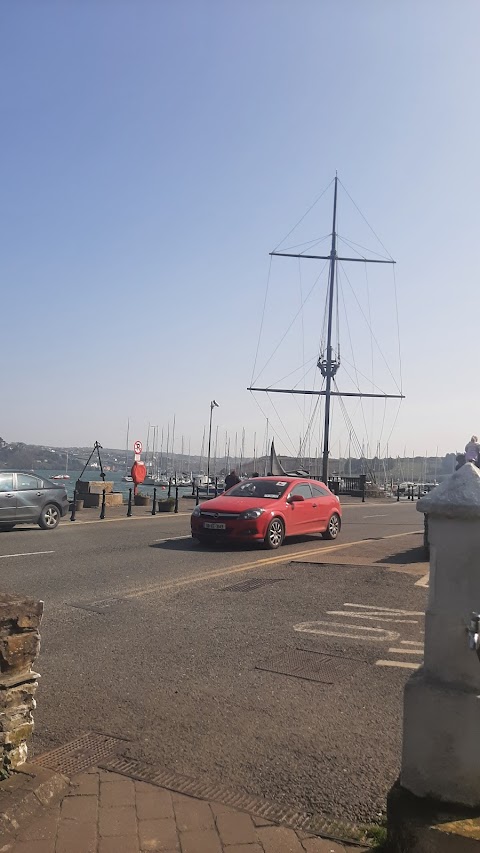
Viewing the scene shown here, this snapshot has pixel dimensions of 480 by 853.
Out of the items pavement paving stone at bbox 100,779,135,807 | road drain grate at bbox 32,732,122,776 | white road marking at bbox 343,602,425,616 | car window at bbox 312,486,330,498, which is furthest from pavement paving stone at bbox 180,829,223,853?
car window at bbox 312,486,330,498

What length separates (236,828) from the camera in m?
3.49

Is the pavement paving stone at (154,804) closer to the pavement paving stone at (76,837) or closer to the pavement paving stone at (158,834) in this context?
the pavement paving stone at (158,834)

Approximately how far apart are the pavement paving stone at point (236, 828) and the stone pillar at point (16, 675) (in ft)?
3.82

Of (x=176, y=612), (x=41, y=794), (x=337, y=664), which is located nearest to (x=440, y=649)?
(x=41, y=794)

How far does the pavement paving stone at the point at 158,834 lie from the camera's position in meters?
3.30

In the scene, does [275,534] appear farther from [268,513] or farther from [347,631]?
[347,631]

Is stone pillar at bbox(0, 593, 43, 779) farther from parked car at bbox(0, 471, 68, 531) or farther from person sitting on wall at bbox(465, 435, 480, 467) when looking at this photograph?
parked car at bbox(0, 471, 68, 531)

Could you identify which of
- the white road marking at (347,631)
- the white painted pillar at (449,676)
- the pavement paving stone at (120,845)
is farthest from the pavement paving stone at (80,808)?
the white road marking at (347,631)

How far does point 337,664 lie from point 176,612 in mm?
2557

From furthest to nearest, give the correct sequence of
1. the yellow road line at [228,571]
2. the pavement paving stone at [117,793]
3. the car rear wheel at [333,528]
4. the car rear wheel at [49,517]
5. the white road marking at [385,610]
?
the car rear wheel at [49,517] < the car rear wheel at [333,528] < the yellow road line at [228,571] < the white road marking at [385,610] < the pavement paving stone at [117,793]

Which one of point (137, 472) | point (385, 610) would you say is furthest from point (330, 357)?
point (385, 610)

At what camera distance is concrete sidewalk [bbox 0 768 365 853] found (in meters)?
3.28

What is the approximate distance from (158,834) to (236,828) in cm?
38

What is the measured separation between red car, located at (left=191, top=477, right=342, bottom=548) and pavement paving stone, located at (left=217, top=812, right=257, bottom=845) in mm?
11129
